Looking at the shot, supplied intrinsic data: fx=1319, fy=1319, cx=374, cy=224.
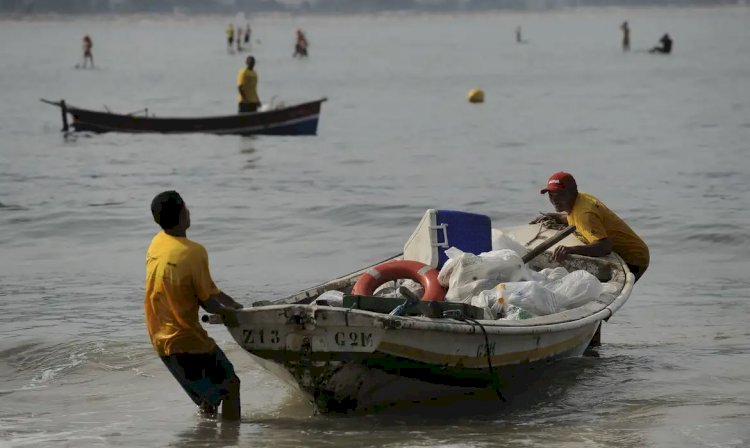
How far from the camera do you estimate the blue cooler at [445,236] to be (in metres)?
10.9

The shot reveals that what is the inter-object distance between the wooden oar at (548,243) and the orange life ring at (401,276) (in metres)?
1.12

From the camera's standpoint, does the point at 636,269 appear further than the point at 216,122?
No

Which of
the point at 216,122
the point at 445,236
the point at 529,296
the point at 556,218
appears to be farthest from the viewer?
the point at 216,122

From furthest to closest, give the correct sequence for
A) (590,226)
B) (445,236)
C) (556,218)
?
1. (556,218)
2. (590,226)
3. (445,236)

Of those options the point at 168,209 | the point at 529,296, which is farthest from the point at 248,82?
the point at 168,209

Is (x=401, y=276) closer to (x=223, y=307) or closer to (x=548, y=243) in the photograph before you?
(x=548, y=243)

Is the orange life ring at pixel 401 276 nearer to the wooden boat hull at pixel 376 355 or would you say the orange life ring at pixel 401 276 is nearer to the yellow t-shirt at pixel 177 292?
the wooden boat hull at pixel 376 355

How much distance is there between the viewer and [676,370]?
1154 cm

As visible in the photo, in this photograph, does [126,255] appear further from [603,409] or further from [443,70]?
[443,70]

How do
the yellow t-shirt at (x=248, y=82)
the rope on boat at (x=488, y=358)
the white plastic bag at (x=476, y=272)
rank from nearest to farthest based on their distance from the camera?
the rope on boat at (x=488, y=358), the white plastic bag at (x=476, y=272), the yellow t-shirt at (x=248, y=82)

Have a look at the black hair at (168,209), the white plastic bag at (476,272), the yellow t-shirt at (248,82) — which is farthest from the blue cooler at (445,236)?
the yellow t-shirt at (248,82)

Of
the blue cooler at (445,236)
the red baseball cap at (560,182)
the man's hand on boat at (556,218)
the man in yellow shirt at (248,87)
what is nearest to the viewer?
the blue cooler at (445,236)

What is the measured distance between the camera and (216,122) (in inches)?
1224

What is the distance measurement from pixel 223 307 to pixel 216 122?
22810 mm
